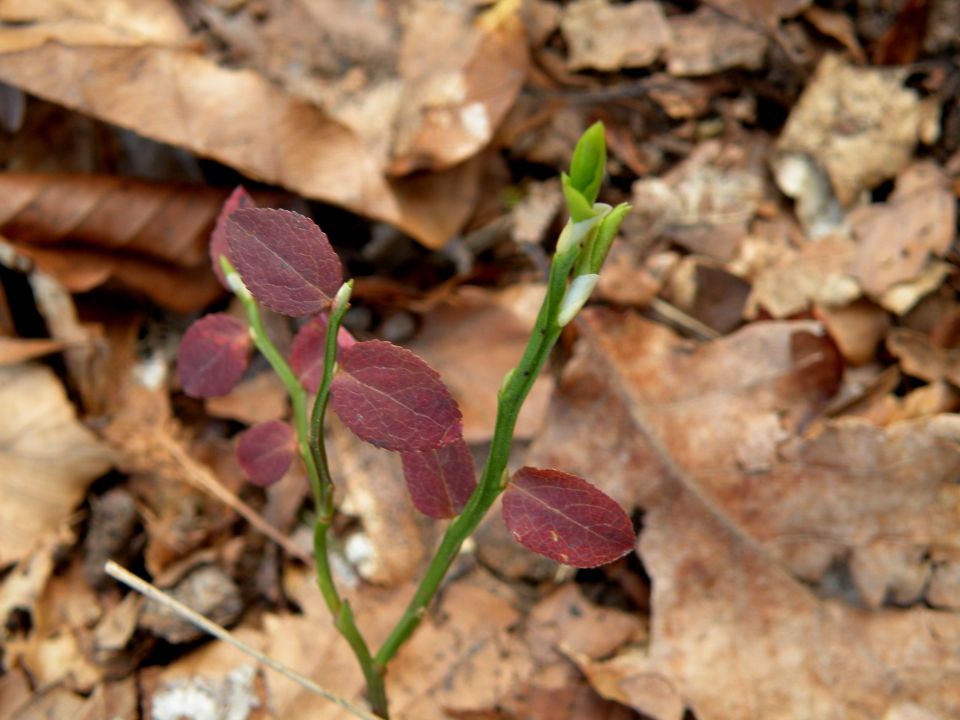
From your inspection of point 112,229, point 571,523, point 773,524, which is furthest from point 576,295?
point 112,229

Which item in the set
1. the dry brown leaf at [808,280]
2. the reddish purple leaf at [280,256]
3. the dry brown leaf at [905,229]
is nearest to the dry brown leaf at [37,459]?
the reddish purple leaf at [280,256]

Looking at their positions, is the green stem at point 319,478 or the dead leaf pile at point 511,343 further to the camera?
the dead leaf pile at point 511,343

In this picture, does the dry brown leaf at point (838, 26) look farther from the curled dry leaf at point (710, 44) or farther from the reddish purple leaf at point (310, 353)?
the reddish purple leaf at point (310, 353)

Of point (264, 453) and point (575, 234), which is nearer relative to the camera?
point (575, 234)

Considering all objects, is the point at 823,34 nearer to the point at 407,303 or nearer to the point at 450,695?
the point at 407,303

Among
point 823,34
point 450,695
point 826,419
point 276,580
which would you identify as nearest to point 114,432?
point 276,580

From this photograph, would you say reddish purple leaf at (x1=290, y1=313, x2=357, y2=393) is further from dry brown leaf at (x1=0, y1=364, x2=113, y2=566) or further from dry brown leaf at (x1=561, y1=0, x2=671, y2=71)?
dry brown leaf at (x1=561, y1=0, x2=671, y2=71)

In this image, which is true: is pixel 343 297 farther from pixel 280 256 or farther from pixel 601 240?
pixel 601 240
